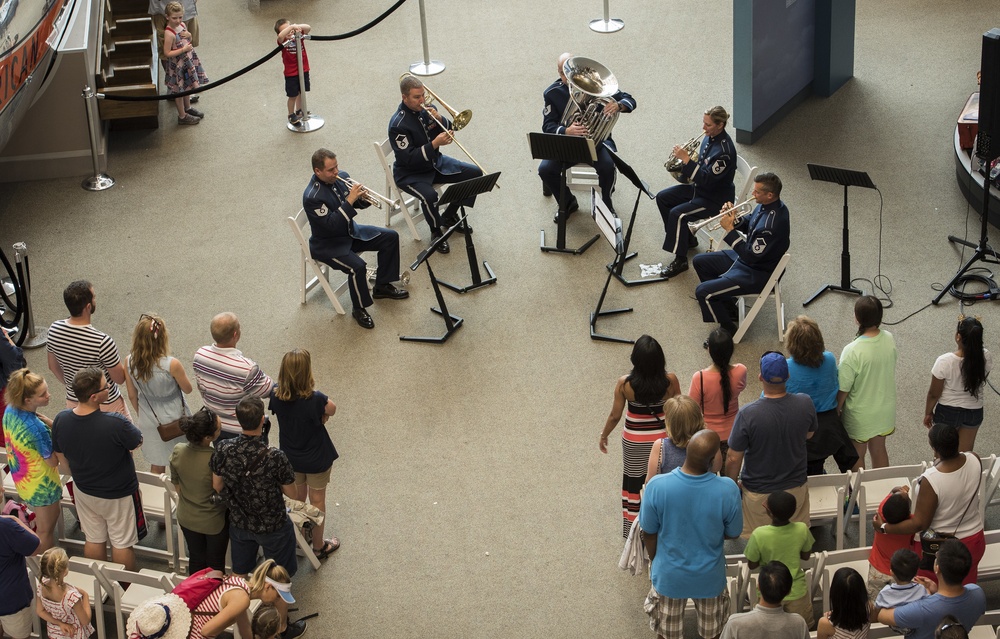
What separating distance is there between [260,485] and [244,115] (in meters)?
6.48

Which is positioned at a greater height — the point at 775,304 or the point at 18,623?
the point at 775,304

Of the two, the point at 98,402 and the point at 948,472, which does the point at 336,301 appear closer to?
the point at 98,402

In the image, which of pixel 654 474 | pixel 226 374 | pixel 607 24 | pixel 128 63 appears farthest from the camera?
pixel 607 24

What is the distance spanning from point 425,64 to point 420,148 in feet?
10.9

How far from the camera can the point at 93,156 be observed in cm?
1001

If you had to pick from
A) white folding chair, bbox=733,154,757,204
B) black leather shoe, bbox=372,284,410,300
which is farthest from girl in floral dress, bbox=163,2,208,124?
white folding chair, bbox=733,154,757,204

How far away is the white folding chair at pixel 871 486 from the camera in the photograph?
5781 mm

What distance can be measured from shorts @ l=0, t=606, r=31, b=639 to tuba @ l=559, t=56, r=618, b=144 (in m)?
5.20

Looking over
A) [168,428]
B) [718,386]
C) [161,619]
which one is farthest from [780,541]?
[168,428]

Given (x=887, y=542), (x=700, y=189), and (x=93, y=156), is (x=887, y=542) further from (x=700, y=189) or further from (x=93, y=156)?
(x=93, y=156)

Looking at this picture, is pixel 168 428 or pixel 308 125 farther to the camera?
pixel 308 125

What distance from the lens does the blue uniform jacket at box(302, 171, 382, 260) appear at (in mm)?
7910

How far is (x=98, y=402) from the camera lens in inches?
220

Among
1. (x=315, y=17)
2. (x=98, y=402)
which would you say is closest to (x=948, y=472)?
(x=98, y=402)
